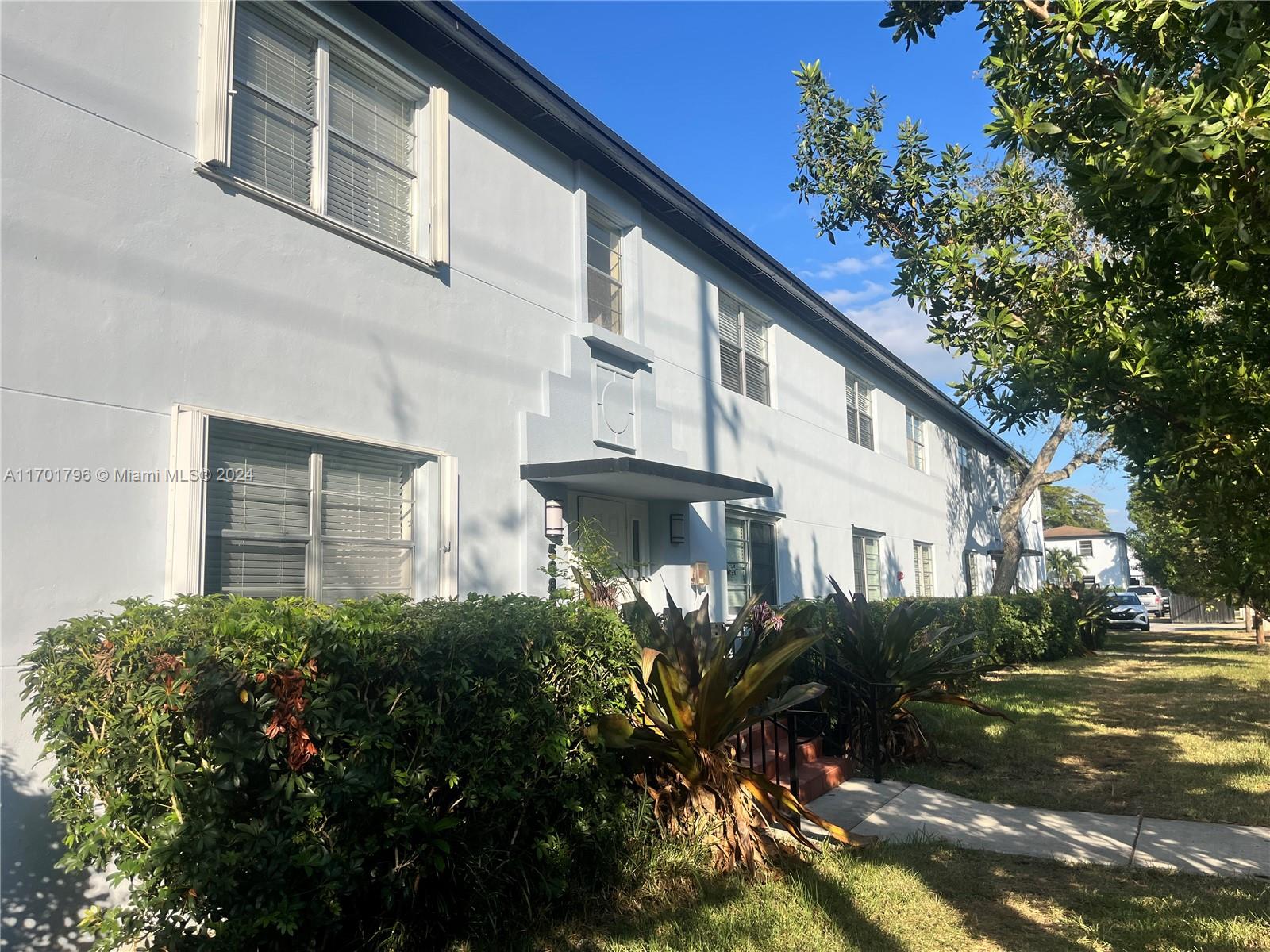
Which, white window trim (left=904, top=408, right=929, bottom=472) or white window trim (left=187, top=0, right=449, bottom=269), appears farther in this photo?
white window trim (left=904, top=408, right=929, bottom=472)

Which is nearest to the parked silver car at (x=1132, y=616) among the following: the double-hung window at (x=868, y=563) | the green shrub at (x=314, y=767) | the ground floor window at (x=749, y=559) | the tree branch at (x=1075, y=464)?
the tree branch at (x=1075, y=464)

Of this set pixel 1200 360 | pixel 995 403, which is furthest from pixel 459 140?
pixel 1200 360

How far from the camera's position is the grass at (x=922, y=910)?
14.8 feet

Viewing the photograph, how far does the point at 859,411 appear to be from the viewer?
1744 cm

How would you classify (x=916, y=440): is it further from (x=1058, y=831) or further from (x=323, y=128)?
(x=323, y=128)

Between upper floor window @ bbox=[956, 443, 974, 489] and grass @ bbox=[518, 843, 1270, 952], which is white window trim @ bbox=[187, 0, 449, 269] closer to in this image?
grass @ bbox=[518, 843, 1270, 952]

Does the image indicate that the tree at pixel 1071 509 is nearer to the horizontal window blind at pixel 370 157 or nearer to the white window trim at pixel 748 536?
the white window trim at pixel 748 536

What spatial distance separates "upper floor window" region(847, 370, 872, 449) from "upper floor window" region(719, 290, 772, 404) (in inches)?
141

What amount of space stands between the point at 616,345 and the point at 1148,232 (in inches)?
236

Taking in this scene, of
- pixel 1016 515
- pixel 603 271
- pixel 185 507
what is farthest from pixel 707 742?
pixel 1016 515

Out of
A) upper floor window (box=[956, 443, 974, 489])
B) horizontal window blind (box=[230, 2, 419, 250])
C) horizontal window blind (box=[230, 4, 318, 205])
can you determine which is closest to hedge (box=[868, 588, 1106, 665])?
upper floor window (box=[956, 443, 974, 489])

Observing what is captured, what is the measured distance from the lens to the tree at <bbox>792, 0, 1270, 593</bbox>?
3.22 meters

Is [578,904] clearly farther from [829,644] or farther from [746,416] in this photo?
[746,416]

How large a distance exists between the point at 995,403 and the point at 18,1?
6258 mm
